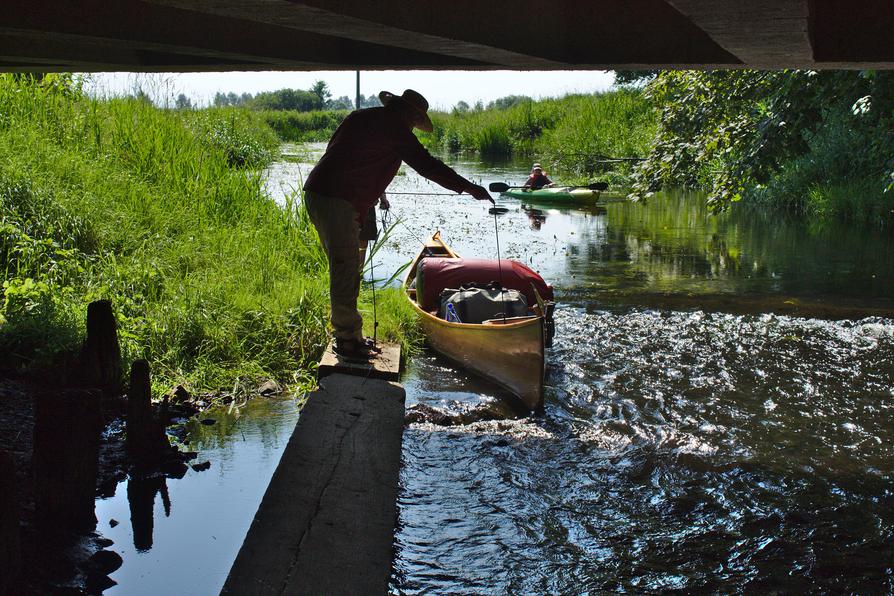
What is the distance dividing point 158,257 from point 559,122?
29342 millimetres

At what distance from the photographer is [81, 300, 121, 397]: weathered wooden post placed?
20.9 ft

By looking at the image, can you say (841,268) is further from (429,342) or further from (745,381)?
(429,342)

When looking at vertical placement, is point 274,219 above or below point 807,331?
above

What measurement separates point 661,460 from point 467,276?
3.69 m

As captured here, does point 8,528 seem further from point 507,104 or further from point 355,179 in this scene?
point 507,104

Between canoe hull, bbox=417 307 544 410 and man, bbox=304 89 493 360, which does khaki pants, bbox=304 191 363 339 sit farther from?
canoe hull, bbox=417 307 544 410

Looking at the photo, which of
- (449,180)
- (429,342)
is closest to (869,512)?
(449,180)

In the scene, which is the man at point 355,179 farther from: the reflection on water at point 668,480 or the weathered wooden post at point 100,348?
the weathered wooden post at point 100,348

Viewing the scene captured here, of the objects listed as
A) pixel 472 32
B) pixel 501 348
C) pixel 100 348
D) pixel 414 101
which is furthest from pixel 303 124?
pixel 472 32

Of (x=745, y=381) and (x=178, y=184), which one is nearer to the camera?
(x=745, y=381)

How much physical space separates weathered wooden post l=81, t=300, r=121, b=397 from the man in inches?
62.7

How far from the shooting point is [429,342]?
9742mm

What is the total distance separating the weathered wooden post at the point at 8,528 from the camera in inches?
141

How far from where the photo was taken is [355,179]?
636cm
